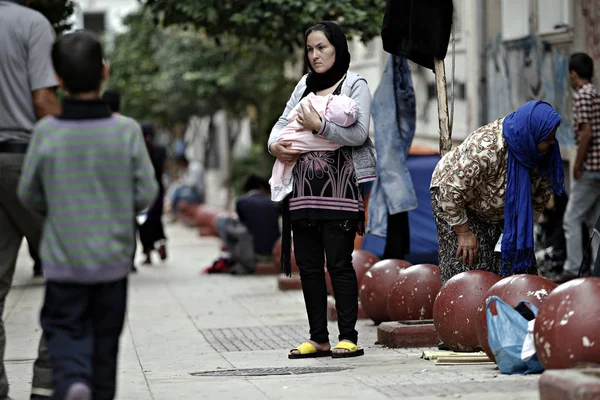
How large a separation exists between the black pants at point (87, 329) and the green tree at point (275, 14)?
7.04 m

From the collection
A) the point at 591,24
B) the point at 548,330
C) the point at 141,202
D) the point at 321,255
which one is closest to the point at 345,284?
the point at 321,255

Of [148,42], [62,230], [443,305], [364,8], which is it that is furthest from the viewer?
[148,42]

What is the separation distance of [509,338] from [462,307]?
2.55 ft

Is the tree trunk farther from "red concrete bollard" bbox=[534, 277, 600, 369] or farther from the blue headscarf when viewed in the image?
"red concrete bollard" bbox=[534, 277, 600, 369]

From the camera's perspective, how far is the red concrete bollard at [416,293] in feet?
28.0

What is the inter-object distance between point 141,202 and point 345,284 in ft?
9.16

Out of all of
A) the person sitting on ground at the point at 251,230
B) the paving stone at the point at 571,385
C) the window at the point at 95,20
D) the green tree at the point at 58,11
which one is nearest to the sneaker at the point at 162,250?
the person sitting on ground at the point at 251,230

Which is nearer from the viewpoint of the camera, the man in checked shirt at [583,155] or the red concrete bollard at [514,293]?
the red concrete bollard at [514,293]

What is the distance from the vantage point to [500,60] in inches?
639

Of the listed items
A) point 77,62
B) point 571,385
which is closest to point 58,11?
point 77,62

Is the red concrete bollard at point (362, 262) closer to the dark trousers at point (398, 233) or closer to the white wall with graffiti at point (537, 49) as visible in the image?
the dark trousers at point (398, 233)

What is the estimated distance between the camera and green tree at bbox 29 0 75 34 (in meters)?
12.0

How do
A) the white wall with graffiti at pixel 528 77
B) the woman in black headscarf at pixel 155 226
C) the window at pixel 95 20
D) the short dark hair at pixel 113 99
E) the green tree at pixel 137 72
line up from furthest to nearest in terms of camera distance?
the window at pixel 95 20
the green tree at pixel 137 72
the woman in black headscarf at pixel 155 226
the white wall with graffiti at pixel 528 77
the short dark hair at pixel 113 99

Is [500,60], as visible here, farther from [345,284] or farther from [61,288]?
[61,288]
